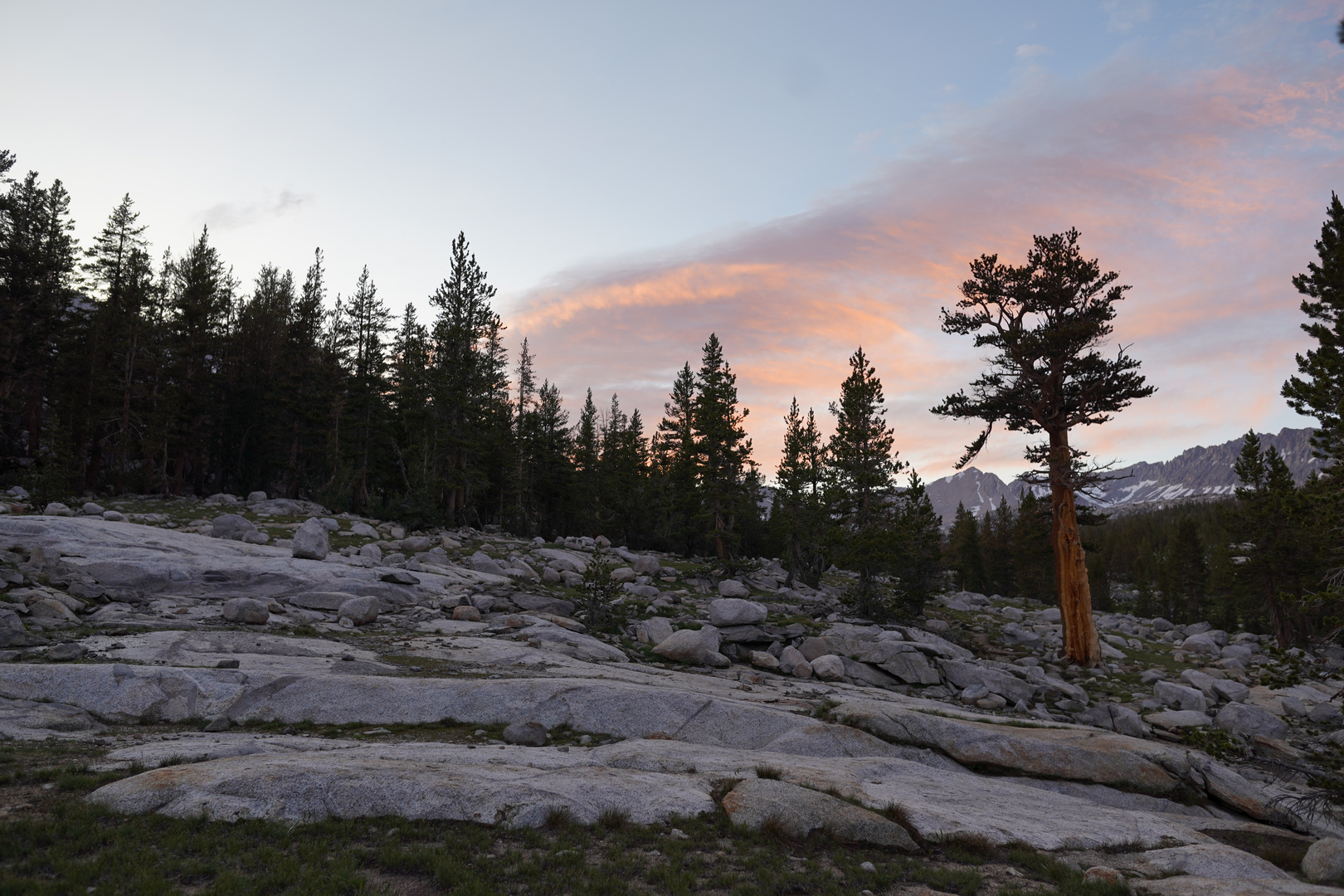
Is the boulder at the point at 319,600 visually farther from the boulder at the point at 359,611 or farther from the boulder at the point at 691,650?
the boulder at the point at 691,650

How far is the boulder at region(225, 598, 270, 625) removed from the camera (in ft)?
63.8

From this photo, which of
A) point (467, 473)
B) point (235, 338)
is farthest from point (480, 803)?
point (235, 338)

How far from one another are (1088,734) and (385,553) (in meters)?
30.2

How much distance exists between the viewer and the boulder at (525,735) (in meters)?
12.8

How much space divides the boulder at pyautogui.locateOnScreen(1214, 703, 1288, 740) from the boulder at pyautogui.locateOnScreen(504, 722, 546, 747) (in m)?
22.1

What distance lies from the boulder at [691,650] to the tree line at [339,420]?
1457cm

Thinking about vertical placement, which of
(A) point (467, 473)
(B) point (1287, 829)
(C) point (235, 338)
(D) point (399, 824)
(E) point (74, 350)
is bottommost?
(B) point (1287, 829)

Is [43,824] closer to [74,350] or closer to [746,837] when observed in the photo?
[746,837]

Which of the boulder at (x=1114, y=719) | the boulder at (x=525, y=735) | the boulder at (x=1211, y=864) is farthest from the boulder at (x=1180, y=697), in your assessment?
the boulder at (x=525, y=735)

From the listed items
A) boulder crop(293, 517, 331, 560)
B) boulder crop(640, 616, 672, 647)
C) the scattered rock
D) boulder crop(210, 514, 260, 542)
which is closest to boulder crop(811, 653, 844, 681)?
boulder crop(640, 616, 672, 647)

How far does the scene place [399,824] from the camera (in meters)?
8.48

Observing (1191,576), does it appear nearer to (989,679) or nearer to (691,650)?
(989,679)

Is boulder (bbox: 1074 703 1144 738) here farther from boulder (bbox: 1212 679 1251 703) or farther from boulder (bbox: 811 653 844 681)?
boulder (bbox: 1212 679 1251 703)

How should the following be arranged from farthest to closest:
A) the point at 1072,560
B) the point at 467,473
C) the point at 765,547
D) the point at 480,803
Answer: the point at 765,547
the point at 467,473
the point at 1072,560
the point at 480,803
